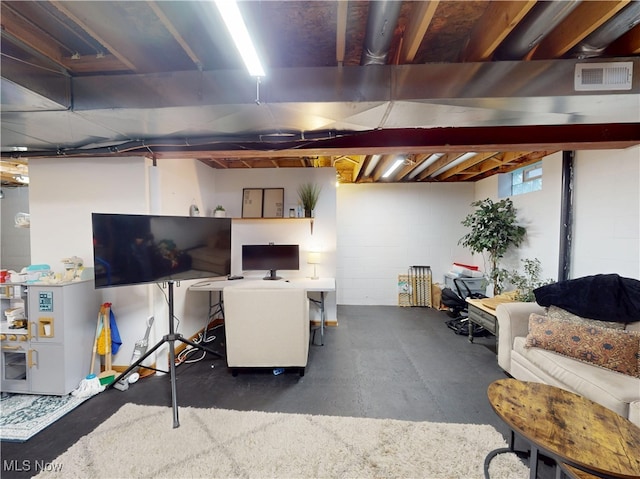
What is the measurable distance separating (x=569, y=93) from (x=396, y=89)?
1.03m

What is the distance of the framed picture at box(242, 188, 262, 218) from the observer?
12.8ft

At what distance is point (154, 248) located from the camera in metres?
2.06

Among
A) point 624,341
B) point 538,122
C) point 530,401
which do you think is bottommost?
point 530,401

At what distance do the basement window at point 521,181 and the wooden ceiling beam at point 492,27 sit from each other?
2.82m

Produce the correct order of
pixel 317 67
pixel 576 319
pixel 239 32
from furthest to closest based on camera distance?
pixel 576 319 < pixel 317 67 < pixel 239 32

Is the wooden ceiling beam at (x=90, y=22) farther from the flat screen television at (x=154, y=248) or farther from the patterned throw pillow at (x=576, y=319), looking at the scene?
the patterned throw pillow at (x=576, y=319)

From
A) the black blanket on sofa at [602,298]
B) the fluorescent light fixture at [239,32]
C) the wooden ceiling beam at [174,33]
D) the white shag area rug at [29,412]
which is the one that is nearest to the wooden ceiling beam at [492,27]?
the fluorescent light fixture at [239,32]

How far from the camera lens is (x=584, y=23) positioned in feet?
4.08

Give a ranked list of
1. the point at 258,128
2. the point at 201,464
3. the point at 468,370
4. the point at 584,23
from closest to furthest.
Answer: the point at 584,23, the point at 201,464, the point at 258,128, the point at 468,370

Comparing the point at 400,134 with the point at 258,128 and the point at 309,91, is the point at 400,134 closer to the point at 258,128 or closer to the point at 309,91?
the point at 309,91

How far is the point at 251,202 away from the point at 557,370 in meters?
3.93

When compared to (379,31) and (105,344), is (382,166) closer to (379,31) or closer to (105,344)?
(379,31)

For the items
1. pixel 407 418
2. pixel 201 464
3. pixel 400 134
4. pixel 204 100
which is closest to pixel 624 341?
pixel 407 418

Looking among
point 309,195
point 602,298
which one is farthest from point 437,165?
point 602,298
